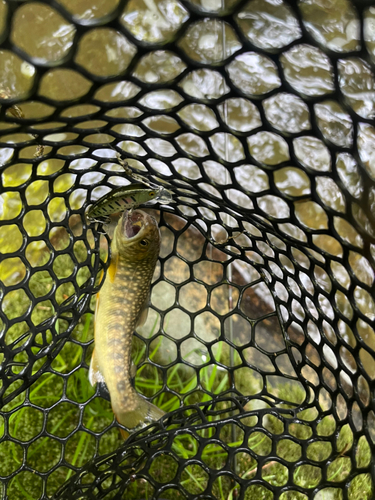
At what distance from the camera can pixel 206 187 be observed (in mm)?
1628

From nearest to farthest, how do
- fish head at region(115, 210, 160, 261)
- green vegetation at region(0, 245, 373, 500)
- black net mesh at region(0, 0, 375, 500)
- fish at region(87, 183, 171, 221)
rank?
black net mesh at region(0, 0, 375, 500)
fish at region(87, 183, 171, 221)
fish head at region(115, 210, 160, 261)
green vegetation at region(0, 245, 373, 500)

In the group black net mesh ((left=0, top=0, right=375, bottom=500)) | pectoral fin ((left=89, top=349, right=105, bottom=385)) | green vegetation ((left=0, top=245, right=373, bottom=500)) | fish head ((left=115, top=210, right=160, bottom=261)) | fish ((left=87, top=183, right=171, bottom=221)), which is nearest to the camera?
black net mesh ((left=0, top=0, right=375, bottom=500))

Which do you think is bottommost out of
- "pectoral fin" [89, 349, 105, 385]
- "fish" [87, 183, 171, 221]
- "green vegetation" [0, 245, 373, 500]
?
"green vegetation" [0, 245, 373, 500]

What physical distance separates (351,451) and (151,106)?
1.20 meters

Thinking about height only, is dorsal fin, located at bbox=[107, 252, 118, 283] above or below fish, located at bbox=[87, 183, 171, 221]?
below

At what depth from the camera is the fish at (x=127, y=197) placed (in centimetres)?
113

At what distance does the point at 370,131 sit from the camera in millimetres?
915

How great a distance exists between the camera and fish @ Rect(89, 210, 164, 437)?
1370mm

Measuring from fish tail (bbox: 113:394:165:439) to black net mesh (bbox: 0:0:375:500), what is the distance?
4 centimetres

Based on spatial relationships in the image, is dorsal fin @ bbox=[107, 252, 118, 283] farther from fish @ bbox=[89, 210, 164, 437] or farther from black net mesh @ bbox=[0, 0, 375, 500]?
black net mesh @ bbox=[0, 0, 375, 500]

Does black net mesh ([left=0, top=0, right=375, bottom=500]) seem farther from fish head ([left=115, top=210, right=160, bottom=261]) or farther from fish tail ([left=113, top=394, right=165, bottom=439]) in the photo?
fish head ([left=115, top=210, right=160, bottom=261])

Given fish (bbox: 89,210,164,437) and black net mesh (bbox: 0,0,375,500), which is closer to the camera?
black net mesh (bbox: 0,0,375,500)

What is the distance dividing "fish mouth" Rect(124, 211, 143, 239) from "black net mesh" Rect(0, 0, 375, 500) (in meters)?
0.15

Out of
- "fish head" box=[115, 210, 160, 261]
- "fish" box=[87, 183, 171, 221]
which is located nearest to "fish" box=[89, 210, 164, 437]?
"fish head" box=[115, 210, 160, 261]
